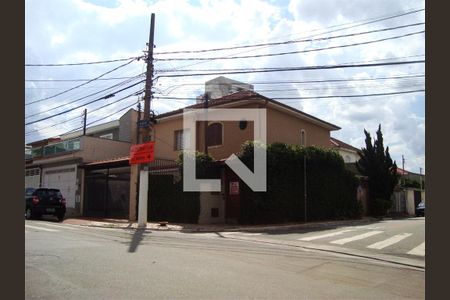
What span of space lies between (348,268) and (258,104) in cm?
1750

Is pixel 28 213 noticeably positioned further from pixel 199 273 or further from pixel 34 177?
pixel 199 273

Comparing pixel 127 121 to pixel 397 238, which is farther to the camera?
pixel 127 121

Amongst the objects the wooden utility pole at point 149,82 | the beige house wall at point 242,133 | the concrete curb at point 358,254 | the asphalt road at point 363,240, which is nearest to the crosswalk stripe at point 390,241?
the asphalt road at point 363,240

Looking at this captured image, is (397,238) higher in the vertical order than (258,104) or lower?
lower

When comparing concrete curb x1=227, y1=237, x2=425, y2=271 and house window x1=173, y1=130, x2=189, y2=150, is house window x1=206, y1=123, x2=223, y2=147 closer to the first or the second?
house window x1=173, y1=130, x2=189, y2=150

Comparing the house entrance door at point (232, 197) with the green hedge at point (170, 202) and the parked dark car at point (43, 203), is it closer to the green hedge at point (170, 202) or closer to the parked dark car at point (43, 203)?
the green hedge at point (170, 202)

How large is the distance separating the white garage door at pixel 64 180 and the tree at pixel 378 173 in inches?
763

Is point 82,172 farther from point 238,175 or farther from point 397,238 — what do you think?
point 397,238

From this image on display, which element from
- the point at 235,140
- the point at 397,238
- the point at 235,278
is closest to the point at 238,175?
the point at 235,140

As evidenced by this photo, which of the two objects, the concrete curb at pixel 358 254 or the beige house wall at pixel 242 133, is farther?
the beige house wall at pixel 242 133

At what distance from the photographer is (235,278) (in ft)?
27.5

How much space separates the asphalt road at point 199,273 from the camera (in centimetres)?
719

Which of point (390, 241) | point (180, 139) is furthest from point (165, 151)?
point (390, 241)

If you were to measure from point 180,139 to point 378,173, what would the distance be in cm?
1337
